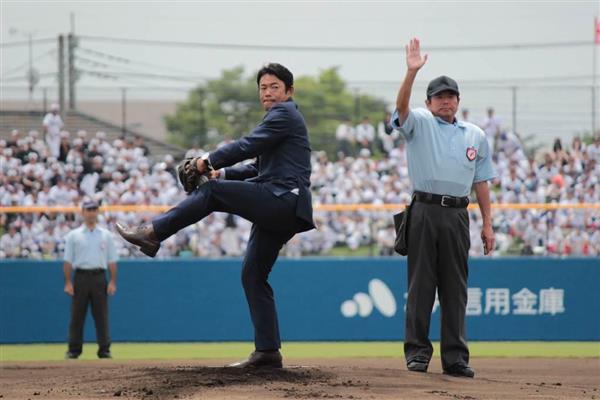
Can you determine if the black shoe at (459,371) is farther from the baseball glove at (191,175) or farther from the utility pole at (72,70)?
the utility pole at (72,70)

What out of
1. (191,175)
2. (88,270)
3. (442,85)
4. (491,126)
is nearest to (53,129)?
(88,270)

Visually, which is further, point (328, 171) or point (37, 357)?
point (328, 171)

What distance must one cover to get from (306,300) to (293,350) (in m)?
1.77

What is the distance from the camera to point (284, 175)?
8.34m

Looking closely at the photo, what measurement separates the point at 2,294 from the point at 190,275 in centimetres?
304

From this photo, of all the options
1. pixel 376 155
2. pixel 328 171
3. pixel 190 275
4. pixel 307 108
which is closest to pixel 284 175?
pixel 190 275

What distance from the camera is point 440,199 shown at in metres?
9.22

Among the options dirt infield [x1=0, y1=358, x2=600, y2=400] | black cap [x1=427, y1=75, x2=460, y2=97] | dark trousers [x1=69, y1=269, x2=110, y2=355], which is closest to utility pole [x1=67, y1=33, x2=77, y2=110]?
dark trousers [x1=69, y1=269, x2=110, y2=355]

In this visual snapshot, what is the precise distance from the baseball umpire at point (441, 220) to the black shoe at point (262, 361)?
1.23 meters

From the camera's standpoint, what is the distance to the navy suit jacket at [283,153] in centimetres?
818

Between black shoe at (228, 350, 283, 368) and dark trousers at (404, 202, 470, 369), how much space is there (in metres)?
1.26

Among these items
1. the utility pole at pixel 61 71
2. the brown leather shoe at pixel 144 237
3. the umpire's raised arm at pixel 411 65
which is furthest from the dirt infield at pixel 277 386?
the utility pole at pixel 61 71

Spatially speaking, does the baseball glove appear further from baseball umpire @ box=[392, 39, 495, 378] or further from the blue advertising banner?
the blue advertising banner

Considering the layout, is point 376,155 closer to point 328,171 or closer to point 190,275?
point 328,171
